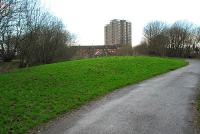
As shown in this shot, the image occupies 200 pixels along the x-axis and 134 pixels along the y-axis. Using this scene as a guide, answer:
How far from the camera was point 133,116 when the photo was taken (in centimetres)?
871

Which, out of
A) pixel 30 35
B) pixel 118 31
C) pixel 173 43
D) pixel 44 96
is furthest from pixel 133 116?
pixel 118 31

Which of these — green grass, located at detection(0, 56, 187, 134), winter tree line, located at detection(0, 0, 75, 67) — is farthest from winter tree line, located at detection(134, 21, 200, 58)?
green grass, located at detection(0, 56, 187, 134)

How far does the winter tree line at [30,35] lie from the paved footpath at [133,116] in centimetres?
1266

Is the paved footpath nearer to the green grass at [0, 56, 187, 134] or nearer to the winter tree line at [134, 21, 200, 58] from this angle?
the green grass at [0, 56, 187, 134]

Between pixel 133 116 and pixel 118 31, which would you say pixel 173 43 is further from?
pixel 133 116

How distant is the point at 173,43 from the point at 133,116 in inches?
2554

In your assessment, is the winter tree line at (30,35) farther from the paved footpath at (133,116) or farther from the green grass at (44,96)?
the paved footpath at (133,116)

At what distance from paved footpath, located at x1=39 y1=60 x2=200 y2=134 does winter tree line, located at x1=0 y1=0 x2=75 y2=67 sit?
498 inches

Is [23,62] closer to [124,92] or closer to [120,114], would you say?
[124,92]

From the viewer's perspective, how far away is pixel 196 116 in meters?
8.84

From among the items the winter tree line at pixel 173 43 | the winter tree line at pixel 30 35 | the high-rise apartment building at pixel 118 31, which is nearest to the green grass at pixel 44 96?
the winter tree line at pixel 30 35

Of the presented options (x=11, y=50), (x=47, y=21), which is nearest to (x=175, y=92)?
(x=11, y=50)

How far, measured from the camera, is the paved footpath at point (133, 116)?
7359 mm

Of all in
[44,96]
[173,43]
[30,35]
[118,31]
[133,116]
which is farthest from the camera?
[118,31]
